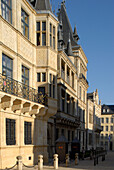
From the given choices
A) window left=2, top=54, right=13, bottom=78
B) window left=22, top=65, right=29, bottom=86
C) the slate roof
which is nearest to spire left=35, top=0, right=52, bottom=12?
window left=22, top=65, right=29, bottom=86

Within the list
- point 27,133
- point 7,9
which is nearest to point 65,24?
point 7,9

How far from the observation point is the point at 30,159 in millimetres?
19641

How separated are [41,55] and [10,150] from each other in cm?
800

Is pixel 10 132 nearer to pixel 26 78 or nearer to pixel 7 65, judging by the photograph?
pixel 7 65

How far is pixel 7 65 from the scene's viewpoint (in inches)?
672

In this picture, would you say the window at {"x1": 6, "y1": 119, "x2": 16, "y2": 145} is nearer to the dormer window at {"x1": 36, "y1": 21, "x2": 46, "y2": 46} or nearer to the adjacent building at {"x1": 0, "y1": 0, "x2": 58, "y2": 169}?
the adjacent building at {"x1": 0, "y1": 0, "x2": 58, "y2": 169}

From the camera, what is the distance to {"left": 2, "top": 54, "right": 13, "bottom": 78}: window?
54.4 ft

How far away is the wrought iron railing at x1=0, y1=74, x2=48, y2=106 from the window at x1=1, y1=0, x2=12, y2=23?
12.8ft

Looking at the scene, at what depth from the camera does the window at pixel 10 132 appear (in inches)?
659

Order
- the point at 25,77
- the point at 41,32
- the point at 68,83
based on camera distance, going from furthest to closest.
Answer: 1. the point at 68,83
2. the point at 41,32
3. the point at 25,77

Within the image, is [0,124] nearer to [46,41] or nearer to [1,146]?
[1,146]

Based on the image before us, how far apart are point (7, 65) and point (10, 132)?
420cm

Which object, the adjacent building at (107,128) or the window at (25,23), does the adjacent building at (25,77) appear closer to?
the window at (25,23)

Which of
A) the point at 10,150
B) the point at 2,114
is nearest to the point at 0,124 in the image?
the point at 2,114
